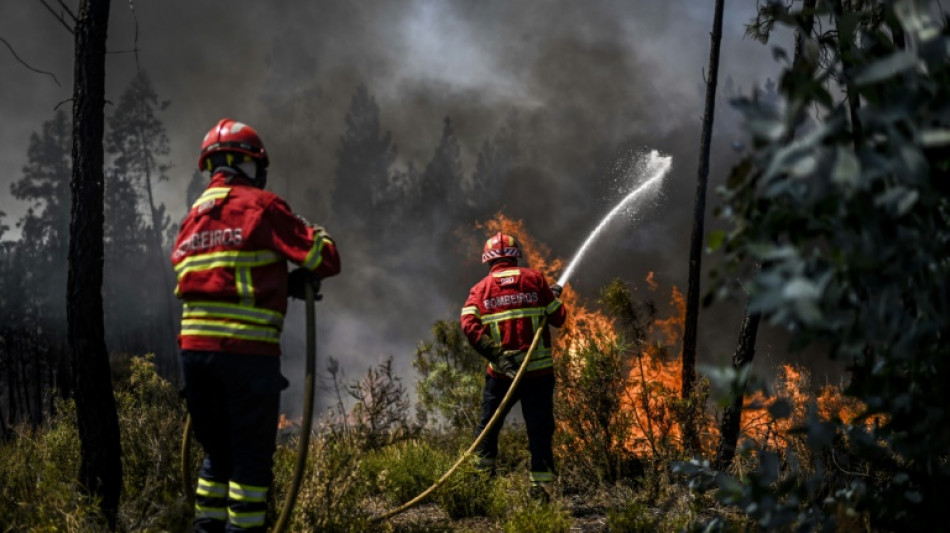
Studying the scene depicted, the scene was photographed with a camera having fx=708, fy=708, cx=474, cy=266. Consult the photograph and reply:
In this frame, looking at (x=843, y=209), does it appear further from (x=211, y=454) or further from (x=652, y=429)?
(x=652, y=429)

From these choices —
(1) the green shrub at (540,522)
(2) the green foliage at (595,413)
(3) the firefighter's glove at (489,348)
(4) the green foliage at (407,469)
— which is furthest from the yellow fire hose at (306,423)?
(2) the green foliage at (595,413)

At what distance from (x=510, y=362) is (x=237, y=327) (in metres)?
3.08

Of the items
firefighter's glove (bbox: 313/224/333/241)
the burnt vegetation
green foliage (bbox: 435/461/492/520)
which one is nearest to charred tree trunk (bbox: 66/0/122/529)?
the burnt vegetation

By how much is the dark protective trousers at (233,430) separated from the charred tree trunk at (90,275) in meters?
1.39

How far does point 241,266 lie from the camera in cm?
360

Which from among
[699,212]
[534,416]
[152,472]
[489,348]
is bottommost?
[152,472]

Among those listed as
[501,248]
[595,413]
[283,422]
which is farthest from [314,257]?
[283,422]

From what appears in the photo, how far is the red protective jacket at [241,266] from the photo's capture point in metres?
3.57

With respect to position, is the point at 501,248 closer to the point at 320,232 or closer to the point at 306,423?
the point at 320,232

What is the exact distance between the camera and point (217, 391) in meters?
3.64

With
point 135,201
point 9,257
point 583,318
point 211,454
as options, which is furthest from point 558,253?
point 211,454

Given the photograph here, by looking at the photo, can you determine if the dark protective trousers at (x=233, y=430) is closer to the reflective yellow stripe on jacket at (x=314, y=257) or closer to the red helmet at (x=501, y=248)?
the reflective yellow stripe on jacket at (x=314, y=257)

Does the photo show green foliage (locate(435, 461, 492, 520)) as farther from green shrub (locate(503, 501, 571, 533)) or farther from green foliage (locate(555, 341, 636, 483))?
green foliage (locate(555, 341, 636, 483))

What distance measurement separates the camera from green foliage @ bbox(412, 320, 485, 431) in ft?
31.4
